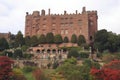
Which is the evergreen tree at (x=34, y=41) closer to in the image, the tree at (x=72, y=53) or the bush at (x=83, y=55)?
the tree at (x=72, y=53)

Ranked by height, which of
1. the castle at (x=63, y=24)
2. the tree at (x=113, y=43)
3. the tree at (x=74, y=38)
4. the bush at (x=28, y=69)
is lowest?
the bush at (x=28, y=69)

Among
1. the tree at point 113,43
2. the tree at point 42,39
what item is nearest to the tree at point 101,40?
the tree at point 113,43

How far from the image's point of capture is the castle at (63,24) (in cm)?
9150

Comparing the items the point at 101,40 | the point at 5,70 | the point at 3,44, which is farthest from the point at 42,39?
the point at 5,70

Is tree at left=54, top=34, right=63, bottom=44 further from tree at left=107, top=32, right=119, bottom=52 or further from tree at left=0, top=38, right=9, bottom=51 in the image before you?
tree at left=107, top=32, right=119, bottom=52

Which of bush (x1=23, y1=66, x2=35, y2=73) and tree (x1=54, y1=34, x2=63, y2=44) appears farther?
tree (x1=54, y1=34, x2=63, y2=44)

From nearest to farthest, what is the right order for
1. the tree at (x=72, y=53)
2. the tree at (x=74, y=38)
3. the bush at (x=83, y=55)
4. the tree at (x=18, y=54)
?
the tree at (x=72, y=53)
the bush at (x=83, y=55)
the tree at (x=18, y=54)
the tree at (x=74, y=38)

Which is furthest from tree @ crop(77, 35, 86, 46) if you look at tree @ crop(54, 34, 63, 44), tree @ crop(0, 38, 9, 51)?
tree @ crop(0, 38, 9, 51)

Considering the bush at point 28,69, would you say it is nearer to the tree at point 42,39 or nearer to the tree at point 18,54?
the tree at point 18,54

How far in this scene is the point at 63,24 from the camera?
92.7 meters

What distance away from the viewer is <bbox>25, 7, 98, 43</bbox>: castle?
91500 millimetres

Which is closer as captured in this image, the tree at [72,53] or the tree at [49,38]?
the tree at [72,53]

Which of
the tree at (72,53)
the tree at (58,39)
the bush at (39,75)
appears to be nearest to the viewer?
the bush at (39,75)

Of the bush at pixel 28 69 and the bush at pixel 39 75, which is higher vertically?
the bush at pixel 28 69
